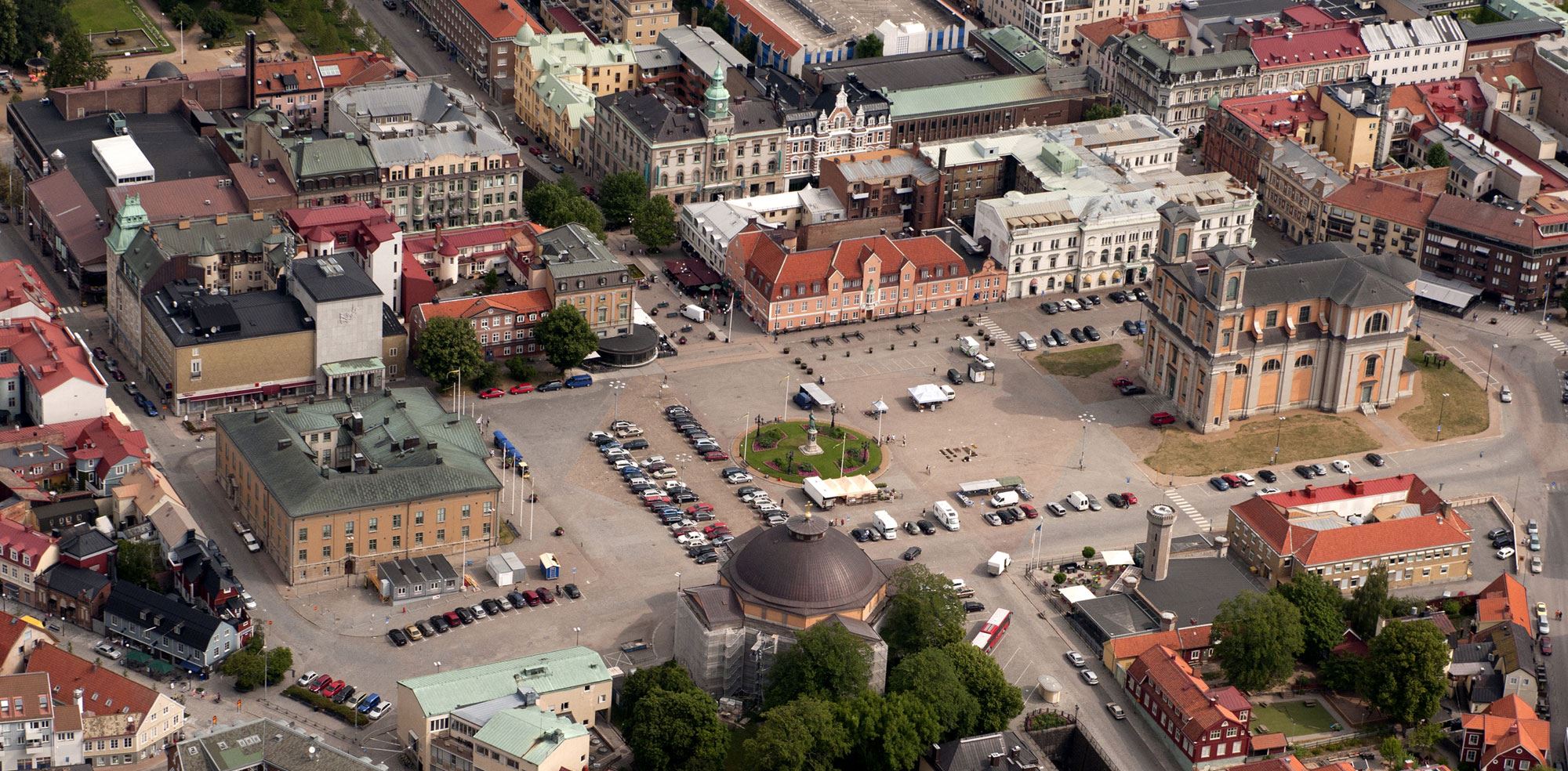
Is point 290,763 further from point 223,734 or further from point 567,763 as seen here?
point 567,763

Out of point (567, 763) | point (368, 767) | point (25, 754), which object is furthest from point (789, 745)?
point (25, 754)

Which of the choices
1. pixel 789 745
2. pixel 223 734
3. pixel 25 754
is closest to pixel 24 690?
pixel 25 754

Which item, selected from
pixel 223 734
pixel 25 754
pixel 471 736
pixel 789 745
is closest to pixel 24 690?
pixel 25 754

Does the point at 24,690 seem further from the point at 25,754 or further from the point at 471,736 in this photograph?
the point at 471,736

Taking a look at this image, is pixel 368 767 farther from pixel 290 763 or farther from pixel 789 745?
pixel 789 745

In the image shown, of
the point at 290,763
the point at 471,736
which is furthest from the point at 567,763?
the point at 290,763
